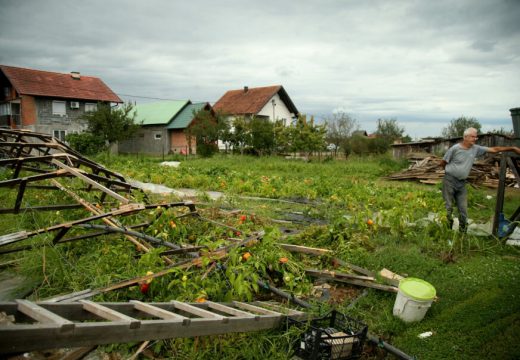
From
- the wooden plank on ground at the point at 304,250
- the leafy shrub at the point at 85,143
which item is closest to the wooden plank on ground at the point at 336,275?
the wooden plank on ground at the point at 304,250

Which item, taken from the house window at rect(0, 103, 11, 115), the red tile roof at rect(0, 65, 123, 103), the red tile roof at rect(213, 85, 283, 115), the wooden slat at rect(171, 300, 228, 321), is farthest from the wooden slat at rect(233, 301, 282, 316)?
the house window at rect(0, 103, 11, 115)

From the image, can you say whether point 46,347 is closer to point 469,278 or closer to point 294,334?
point 294,334

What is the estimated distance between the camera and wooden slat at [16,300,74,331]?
1856 millimetres

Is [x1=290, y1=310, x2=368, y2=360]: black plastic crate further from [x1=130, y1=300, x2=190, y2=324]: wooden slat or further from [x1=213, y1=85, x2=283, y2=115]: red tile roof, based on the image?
[x1=213, y1=85, x2=283, y2=115]: red tile roof

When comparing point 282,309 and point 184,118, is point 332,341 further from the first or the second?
point 184,118

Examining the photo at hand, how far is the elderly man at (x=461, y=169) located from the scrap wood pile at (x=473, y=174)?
7664 millimetres

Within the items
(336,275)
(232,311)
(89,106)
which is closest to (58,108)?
(89,106)

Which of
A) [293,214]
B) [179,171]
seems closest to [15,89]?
→ [179,171]

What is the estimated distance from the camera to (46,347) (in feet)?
5.91

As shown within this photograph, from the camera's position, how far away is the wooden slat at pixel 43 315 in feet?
6.09

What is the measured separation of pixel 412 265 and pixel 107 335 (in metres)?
4.13

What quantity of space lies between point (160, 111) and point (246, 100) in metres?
9.35

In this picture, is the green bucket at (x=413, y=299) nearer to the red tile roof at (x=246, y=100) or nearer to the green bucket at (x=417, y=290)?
the green bucket at (x=417, y=290)

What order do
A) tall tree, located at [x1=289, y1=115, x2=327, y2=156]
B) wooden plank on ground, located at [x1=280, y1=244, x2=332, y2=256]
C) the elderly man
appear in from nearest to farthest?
wooden plank on ground, located at [x1=280, y1=244, x2=332, y2=256] → the elderly man → tall tree, located at [x1=289, y1=115, x2=327, y2=156]
